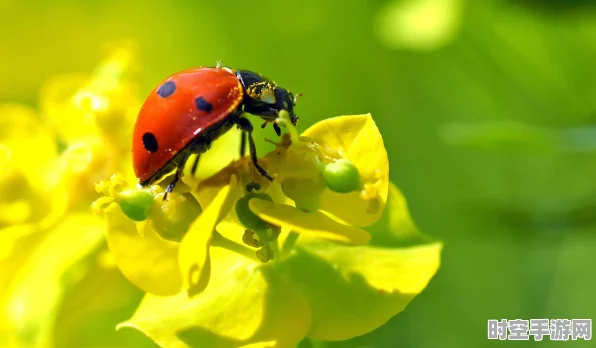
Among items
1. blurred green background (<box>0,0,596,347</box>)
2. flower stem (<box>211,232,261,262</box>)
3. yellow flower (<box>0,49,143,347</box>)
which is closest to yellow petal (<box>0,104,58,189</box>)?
yellow flower (<box>0,49,143,347</box>)

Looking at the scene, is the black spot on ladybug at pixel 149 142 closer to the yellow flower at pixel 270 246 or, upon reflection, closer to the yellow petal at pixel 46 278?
the yellow flower at pixel 270 246


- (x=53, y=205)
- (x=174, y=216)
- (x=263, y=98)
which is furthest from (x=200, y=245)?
(x=53, y=205)

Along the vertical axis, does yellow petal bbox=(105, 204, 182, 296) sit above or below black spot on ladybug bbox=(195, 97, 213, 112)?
below

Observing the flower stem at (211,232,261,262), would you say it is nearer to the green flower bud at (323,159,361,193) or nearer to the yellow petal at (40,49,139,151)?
the green flower bud at (323,159,361,193)

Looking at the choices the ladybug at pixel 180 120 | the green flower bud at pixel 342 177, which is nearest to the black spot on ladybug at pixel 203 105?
the ladybug at pixel 180 120

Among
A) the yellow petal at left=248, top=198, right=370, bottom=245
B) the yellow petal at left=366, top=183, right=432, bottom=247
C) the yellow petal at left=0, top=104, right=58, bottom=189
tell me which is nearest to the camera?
the yellow petal at left=248, top=198, right=370, bottom=245

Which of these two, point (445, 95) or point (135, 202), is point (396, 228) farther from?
point (445, 95)

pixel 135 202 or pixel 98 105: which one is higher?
pixel 98 105
